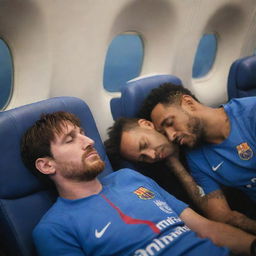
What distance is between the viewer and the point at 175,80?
2.42 meters

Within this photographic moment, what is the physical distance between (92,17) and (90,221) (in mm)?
1876

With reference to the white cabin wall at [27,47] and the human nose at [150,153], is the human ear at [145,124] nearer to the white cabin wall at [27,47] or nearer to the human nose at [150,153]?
the human nose at [150,153]

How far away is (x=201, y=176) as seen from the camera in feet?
6.72

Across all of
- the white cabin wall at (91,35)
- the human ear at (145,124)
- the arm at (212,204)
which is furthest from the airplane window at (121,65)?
the arm at (212,204)

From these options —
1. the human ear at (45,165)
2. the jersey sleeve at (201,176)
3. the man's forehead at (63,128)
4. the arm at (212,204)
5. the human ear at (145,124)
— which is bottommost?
the arm at (212,204)

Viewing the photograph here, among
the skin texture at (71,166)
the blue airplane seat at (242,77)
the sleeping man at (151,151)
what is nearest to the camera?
the skin texture at (71,166)

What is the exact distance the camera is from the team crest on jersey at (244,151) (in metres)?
1.91

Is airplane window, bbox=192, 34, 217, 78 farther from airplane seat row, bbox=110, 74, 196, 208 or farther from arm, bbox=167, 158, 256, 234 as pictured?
arm, bbox=167, 158, 256, 234

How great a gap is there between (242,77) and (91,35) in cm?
159

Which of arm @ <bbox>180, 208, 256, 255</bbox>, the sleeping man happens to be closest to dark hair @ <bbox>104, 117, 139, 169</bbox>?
the sleeping man

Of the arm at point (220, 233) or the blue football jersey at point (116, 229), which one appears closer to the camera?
the blue football jersey at point (116, 229)

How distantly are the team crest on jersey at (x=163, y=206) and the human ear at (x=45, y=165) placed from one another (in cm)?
58

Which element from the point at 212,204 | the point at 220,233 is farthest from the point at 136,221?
the point at 212,204

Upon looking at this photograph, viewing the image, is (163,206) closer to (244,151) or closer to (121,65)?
(244,151)
